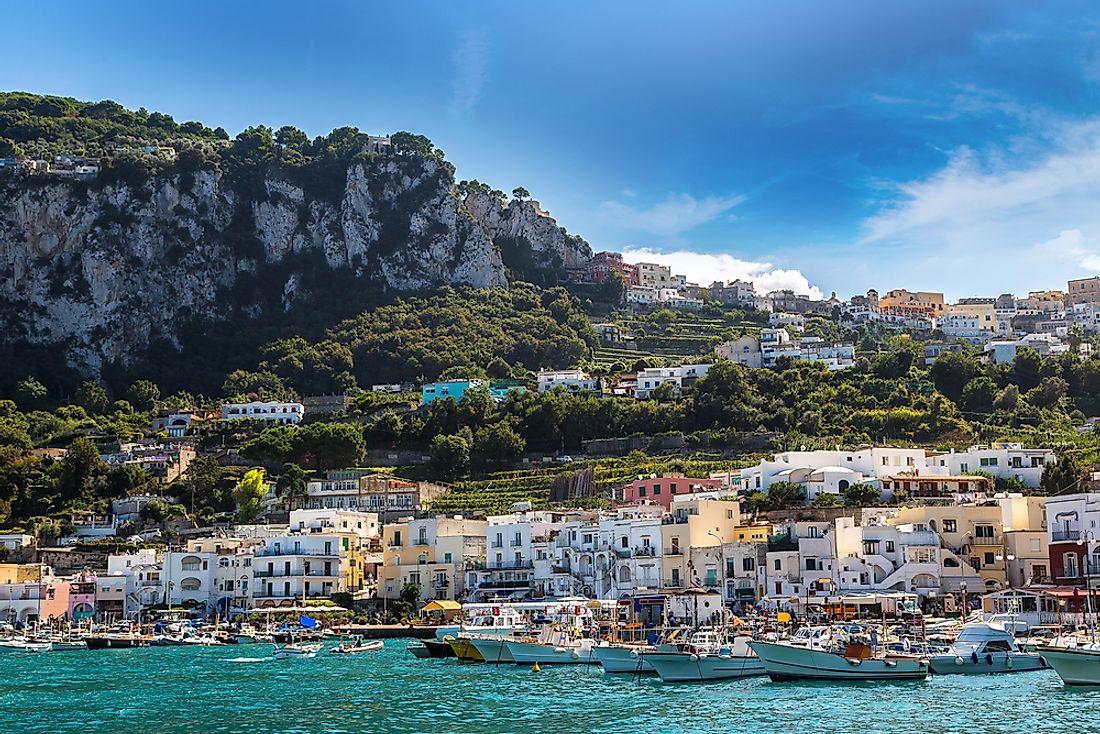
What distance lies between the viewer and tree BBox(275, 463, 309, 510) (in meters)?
98.1

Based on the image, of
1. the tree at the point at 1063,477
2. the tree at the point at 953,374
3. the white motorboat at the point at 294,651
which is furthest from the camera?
the tree at the point at 953,374

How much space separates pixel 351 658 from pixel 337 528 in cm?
2492

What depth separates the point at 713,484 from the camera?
83.9 meters

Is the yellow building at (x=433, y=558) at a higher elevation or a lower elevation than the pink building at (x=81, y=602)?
higher

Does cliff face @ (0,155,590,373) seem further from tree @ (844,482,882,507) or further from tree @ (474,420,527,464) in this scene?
tree @ (844,482,882,507)

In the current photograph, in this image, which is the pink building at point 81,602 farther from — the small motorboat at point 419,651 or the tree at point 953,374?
the tree at point 953,374

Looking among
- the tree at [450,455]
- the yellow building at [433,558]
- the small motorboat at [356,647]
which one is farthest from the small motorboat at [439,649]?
the tree at [450,455]

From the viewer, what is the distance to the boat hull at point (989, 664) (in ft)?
154

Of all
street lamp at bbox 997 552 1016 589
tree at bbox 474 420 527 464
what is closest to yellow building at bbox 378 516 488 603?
tree at bbox 474 420 527 464

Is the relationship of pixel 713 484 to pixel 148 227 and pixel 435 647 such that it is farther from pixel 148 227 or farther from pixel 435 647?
pixel 148 227

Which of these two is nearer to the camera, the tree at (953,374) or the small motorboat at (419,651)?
the small motorboat at (419,651)

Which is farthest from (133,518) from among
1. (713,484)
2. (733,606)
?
(733,606)

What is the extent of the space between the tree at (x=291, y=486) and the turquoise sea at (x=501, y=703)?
43.9m

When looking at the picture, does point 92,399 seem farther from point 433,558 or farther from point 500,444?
point 433,558
